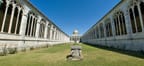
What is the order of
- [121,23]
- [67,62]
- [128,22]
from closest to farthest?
[67,62], [128,22], [121,23]

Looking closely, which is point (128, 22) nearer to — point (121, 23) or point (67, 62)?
point (121, 23)

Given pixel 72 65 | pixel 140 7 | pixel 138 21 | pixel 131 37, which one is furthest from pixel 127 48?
pixel 72 65

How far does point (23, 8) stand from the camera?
47.6 ft

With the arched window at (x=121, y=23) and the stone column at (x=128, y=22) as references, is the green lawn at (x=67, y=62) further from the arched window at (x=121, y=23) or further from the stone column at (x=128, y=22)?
the arched window at (x=121, y=23)

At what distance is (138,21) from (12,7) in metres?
16.3

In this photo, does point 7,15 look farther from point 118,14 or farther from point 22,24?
point 118,14

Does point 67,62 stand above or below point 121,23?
below

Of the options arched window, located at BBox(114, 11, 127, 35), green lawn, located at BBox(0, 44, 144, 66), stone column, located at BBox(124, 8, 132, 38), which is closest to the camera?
green lawn, located at BBox(0, 44, 144, 66)

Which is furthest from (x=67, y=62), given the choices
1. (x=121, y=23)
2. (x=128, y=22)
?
(x=121, y=23)

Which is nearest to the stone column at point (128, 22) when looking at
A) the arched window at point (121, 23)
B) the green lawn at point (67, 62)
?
the arched window at point (121, 23)

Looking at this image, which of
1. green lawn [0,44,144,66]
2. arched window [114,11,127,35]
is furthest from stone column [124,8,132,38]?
green lawn [0,44,144,66]

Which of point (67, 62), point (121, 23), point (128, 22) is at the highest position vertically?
point (121, 23)

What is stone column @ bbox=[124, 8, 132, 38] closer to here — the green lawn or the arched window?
the arched window

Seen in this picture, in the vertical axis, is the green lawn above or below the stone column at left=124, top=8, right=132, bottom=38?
below
